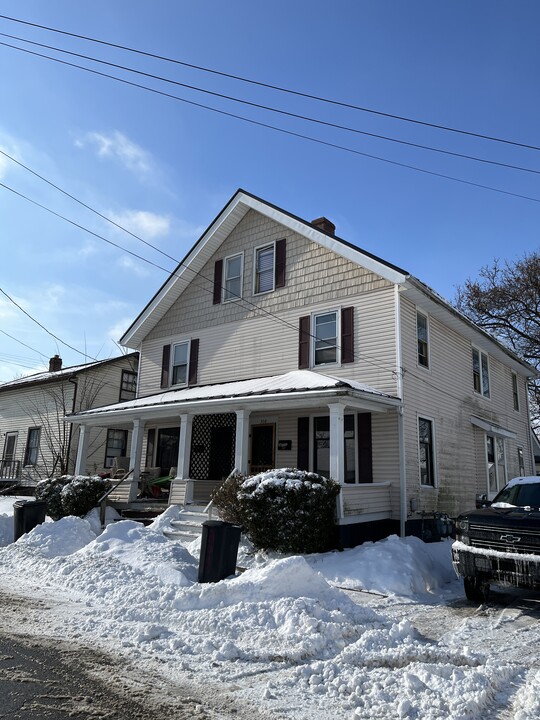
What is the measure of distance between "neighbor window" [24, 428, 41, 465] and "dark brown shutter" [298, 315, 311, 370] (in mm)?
15469

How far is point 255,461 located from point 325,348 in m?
3.93

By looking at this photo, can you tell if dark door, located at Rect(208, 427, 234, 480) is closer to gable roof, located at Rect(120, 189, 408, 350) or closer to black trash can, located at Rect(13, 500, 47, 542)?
gable roof, located at Rect(120, 189, 408, 350)

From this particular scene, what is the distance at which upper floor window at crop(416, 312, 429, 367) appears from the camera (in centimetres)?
1489

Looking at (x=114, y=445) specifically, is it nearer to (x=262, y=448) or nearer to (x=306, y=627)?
(x=262, y=448)

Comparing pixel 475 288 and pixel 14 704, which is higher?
pixel 475 288

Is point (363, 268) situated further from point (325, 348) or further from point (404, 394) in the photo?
point (404, 394)

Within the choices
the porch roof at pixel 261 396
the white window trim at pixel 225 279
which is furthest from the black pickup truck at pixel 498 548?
the white window trim at pixel 225 279

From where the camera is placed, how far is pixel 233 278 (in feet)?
59.4

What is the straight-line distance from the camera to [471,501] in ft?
55.4

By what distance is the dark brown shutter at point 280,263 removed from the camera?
54.7 feet

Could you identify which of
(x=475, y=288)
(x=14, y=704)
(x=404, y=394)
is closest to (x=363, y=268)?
(x=404, y=394)

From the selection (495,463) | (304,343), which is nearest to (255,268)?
(304,343)

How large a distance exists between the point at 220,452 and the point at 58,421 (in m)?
10.5

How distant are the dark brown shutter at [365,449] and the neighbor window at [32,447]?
17.3m
